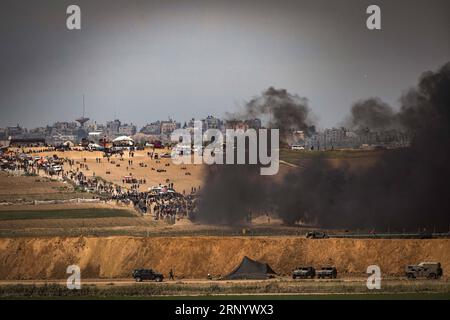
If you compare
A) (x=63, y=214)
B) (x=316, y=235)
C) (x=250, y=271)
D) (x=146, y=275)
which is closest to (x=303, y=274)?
(x=250, y=271)

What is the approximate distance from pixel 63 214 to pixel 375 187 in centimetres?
1892

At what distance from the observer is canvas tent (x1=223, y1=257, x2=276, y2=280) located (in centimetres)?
5872

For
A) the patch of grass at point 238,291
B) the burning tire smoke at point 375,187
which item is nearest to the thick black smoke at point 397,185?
the burning tire smoke at point 375,187

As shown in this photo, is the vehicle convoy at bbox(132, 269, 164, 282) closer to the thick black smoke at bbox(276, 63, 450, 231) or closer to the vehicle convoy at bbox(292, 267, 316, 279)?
the vehicle convoy at bbox(292, 267, 316, 279)

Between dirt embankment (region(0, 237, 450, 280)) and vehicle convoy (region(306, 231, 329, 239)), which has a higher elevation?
vehicle convoy (region(306, 231, 329, 239))

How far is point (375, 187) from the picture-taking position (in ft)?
225

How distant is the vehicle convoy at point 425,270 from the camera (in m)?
57.2

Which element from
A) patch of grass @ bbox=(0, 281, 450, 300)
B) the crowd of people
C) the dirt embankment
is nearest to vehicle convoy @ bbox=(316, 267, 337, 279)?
the dirt embankment

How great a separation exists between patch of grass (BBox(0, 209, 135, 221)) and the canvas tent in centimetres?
1593

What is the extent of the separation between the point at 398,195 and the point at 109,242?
16.2 metres

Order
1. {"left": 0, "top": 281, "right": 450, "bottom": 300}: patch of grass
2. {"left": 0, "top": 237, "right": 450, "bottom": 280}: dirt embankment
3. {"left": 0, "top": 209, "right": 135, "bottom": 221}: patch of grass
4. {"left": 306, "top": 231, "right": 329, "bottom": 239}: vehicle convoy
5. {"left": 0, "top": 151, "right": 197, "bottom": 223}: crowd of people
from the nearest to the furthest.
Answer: {"left": 0, "top": 281, "right": 450, "bottom": 300}: patch of grass < {"left": 0, "top": 237, "right": 450, "bottom": 280}: dirt embankment < {"left": 306, "top": 231, "right": 329, "bottom": 239}: vehicle convoy < {"left": 0, "top": 209, "right": 135, "bottom": 221}: patch of grass < {"left": 0, "top": 151, "right": 197, "bottom": 223}: crowd of people

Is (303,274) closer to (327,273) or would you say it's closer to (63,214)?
(327,273)
